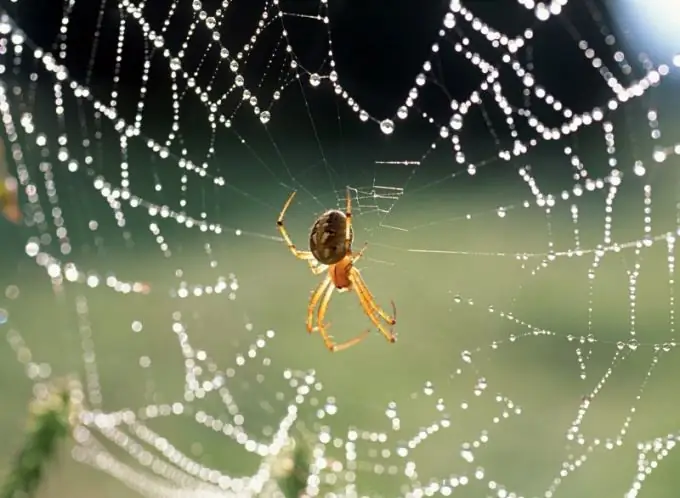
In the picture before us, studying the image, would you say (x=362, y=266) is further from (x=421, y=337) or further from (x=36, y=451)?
(x=36, y=451)

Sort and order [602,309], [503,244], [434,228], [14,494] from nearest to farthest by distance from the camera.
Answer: [14,494]
[602,309]
[503,244]
[434,228]

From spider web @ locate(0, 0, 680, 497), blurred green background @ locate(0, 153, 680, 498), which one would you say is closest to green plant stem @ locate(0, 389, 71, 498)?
spider web @ locate(0, 0, 680, 497)

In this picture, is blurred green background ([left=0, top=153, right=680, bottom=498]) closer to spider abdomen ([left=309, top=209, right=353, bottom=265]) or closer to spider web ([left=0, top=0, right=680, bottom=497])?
spider web ([left=0, top=0, right=680, bottom=497])

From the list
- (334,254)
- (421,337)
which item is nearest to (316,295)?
(334,254)

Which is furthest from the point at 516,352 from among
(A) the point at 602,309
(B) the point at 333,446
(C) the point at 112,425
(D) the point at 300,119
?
(D) the point at 300,119

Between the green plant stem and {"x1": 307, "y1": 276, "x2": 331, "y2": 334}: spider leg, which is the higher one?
{"x1": 307, "y1": 276, "x2": 331, "y2": 334}: spider leg

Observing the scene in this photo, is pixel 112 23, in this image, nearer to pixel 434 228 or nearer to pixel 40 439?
pixel 434 228

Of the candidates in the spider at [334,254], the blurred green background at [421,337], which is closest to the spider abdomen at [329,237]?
the spider at [334,254]

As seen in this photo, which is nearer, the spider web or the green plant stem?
the green plant stem
